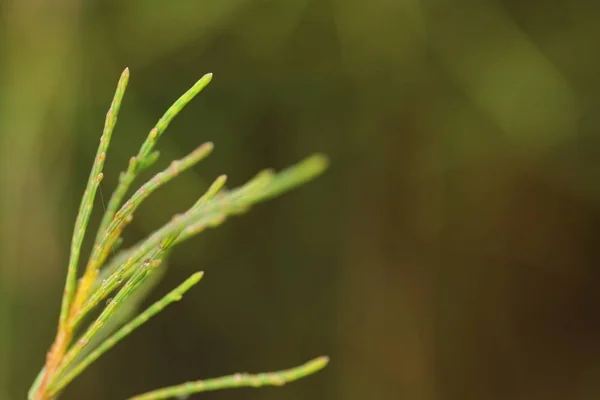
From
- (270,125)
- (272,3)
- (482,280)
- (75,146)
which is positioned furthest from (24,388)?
(482,280)

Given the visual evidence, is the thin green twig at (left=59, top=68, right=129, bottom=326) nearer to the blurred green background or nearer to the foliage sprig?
the foliage sprig

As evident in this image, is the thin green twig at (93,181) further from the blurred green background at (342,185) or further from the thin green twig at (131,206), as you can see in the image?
the blurred green background at (342,185)

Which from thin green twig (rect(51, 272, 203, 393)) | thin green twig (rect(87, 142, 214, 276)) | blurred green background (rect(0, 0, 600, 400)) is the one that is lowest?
thin green twig (rect(51, 272, 203, 393))

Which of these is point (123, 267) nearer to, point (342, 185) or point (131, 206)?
point (131, 206)

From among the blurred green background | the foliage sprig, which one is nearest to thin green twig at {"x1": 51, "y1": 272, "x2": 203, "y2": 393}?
→ the foliage sprig

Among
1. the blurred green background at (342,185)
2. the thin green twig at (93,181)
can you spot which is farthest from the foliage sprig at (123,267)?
the blurred green background at (342,185)

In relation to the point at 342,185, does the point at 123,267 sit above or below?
below

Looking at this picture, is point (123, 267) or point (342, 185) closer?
point (123, 267)

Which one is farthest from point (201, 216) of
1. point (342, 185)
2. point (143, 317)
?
point (342, 185)
